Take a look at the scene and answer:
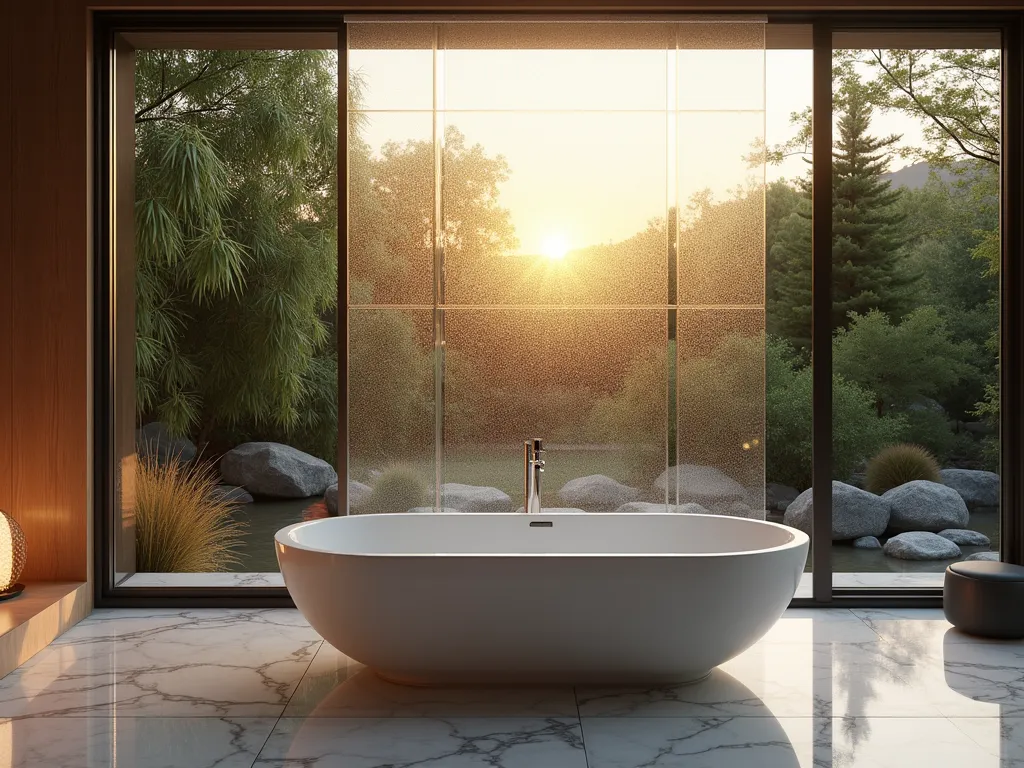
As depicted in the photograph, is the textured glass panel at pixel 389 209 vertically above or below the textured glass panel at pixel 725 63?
below

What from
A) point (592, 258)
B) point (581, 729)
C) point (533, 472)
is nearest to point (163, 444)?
point (533, 472)

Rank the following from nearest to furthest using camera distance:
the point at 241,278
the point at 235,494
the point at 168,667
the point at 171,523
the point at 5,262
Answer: the point at 168,667, the point at 5,262, the point at 171,523, the point at 235,494, the point at 241,278

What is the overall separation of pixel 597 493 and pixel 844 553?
1.73 meters

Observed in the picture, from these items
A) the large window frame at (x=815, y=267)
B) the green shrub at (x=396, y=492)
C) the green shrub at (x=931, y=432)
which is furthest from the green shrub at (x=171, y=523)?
the green shrub at (x=931, y=432)

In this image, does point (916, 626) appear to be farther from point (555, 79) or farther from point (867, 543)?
point (555, 79)

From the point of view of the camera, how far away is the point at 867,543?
4727 millimetres

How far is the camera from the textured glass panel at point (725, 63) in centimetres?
372

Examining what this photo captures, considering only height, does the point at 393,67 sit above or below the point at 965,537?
above

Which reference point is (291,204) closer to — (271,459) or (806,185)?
(271,459)

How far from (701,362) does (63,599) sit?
2676 millimetres

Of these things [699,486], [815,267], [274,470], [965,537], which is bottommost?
[965,537]

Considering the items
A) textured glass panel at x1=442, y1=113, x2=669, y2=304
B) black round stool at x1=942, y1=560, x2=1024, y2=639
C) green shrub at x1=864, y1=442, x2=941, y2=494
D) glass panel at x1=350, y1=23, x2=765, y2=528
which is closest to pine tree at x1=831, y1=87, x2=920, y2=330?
green shrub at x1=864, y1=442, x2=941, y2=494

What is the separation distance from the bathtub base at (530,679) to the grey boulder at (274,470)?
264 cm

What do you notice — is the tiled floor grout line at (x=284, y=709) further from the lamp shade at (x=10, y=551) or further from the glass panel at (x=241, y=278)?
the glass panel at (x=241, y=278)
